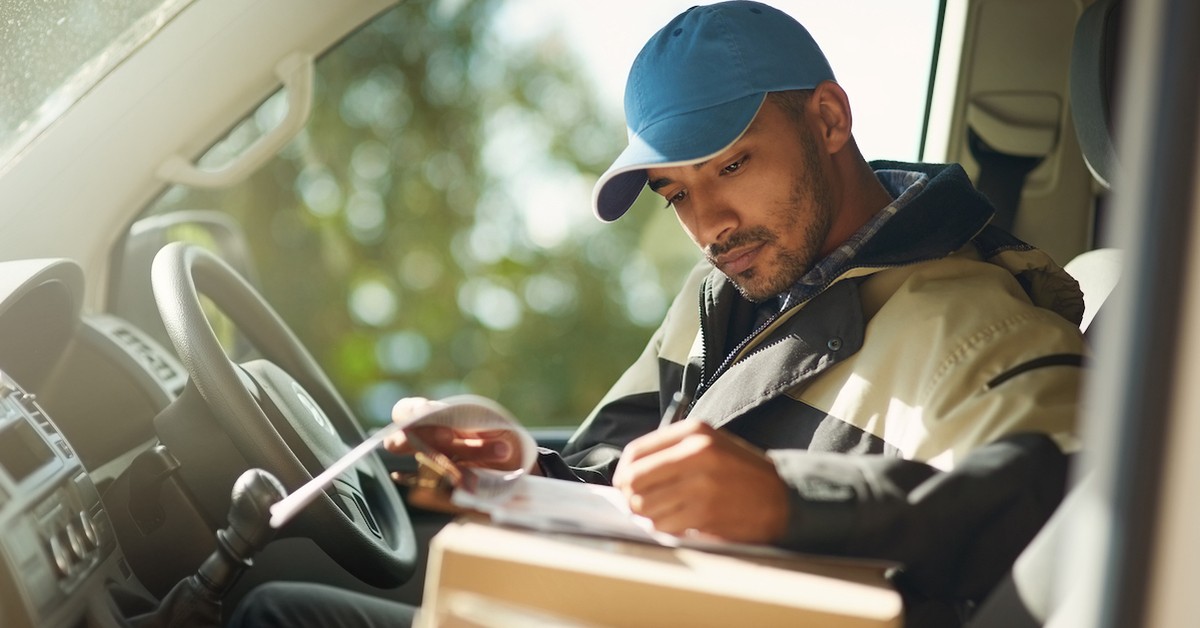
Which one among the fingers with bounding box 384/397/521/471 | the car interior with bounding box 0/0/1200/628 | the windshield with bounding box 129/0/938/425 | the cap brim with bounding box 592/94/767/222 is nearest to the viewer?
the car interior with bounding box 0/0/1200/628

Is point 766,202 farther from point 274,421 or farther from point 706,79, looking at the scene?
point 274,421

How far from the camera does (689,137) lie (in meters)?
1.44

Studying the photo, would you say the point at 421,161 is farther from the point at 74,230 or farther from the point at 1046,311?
the point at 1046,311

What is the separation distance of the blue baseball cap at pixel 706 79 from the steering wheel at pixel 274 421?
514 mm

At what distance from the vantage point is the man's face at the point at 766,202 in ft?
5.04

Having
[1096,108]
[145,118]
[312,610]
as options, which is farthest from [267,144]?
[1096,108]

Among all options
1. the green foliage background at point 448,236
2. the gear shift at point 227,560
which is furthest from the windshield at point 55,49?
the green foliage background at point 448,236

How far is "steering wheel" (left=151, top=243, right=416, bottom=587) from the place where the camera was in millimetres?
1431

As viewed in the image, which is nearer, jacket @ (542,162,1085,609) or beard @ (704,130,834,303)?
jacket @ (542,162,1085,609)

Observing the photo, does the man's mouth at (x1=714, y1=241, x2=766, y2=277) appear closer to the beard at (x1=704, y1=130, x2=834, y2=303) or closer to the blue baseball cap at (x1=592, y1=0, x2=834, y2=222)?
the beard at (x1=704, y1=130, x2=834, y2=303)

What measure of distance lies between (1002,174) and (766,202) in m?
0.75

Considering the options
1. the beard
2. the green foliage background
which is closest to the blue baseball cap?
the beard

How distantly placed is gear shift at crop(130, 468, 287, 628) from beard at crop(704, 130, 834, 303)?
0.67m

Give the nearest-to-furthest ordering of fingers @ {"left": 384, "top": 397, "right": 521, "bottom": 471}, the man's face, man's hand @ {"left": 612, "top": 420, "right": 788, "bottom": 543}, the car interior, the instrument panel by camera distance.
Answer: the car interior, man's hand @ {"left": 612, "top": 420, "right": 788, "bottom": 543}, the instrument panel, fingers @ {"left": 384, "top": 397, "right": 521, "bottom": 471}, the man's face
